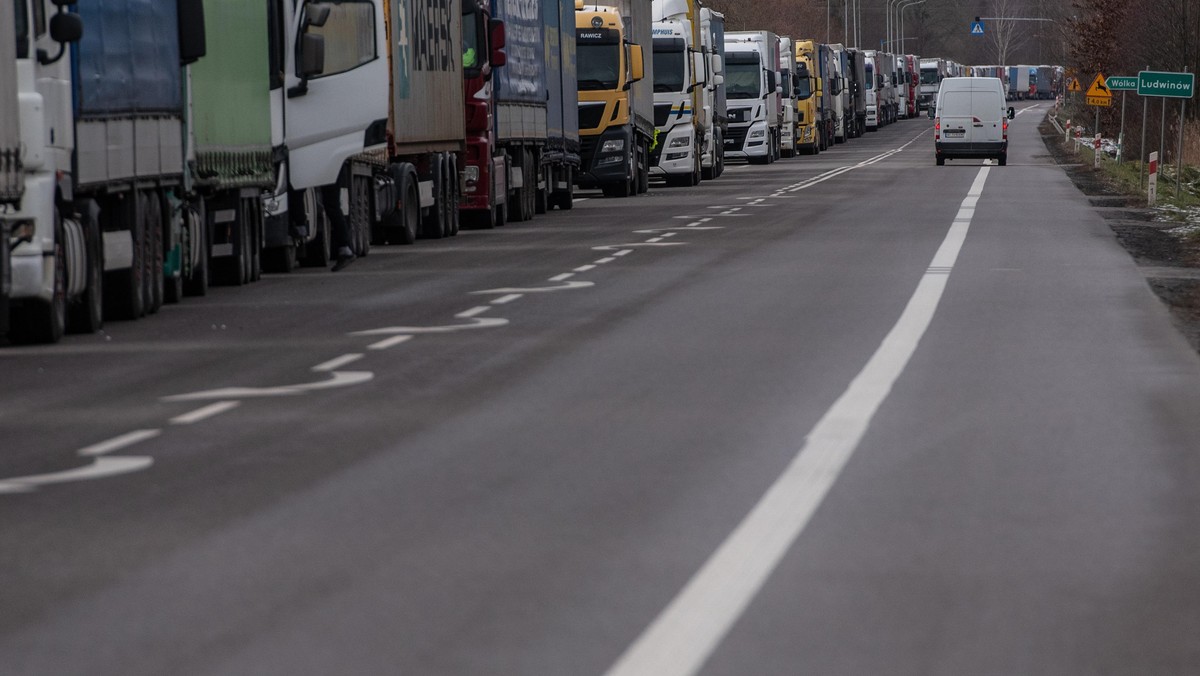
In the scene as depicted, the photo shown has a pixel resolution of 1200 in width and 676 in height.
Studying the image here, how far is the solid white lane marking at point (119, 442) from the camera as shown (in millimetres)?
9844

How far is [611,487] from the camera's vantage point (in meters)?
8.62

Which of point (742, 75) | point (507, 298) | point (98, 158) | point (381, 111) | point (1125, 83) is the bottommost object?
point (507, 298)

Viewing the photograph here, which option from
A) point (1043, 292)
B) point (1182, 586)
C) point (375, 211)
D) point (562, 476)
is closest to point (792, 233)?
point (375, 211)

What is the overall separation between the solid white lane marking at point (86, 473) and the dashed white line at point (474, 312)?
22.4 feet

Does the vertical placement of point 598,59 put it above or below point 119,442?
above

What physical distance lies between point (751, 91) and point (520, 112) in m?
29.0

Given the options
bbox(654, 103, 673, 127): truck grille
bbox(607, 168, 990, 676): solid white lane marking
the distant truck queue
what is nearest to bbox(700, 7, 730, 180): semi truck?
bbox(654, 103, 673, 127): truck grille

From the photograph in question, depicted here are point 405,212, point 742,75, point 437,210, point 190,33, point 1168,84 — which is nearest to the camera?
point 190,33

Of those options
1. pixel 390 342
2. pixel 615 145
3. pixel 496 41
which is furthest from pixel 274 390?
pixel 615 145

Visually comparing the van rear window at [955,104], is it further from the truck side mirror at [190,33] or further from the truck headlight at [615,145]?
the truck side mirror at [190,33]

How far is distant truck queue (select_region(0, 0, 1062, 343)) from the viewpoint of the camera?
14.7m

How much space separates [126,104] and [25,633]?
35.2ft

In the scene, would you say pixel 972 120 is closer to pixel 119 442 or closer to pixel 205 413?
pixel 205 413

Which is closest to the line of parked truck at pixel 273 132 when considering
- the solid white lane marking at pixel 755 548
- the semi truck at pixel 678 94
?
the semi truck at pixel 678 94
